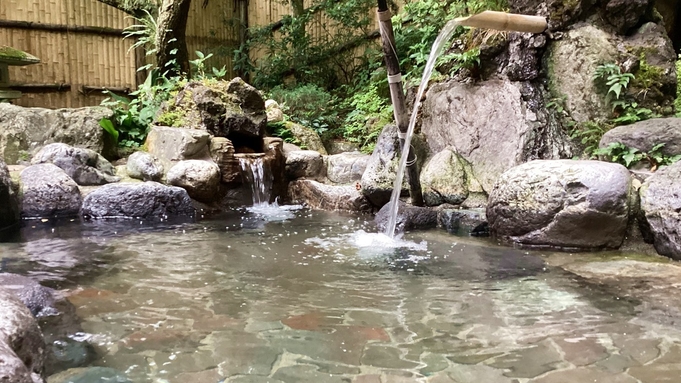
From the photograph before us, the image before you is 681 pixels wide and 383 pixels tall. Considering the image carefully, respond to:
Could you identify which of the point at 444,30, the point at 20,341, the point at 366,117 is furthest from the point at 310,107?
the point at 20,341

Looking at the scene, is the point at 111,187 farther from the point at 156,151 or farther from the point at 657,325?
the point at 657,325

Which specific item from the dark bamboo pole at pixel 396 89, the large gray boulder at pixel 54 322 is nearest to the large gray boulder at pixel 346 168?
the dark bamboo pole at pixel 396 89

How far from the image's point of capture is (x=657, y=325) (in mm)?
2641

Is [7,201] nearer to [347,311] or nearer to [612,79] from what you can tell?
[347,311]

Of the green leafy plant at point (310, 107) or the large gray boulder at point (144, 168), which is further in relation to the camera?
the green leafy plant at point (310, 107)

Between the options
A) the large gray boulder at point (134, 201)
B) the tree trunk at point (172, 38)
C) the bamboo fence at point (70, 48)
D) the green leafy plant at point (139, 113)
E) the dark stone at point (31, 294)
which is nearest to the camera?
the dark stone at point (31, 294)

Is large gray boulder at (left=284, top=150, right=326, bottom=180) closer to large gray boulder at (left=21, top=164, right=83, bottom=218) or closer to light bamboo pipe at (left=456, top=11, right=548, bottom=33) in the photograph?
large gray boulder at (left=21, top=164, right=83, bottom=218)

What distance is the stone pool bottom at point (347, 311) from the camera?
2189 millimetres

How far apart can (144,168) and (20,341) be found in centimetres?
479

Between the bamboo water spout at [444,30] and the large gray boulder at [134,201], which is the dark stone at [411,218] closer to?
the bamboo water spout at [444,30]

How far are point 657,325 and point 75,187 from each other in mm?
5551

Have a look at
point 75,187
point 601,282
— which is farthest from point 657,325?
point 75,187

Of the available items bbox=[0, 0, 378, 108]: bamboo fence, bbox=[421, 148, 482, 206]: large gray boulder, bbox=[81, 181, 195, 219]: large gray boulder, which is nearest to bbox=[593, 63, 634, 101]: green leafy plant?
bbox=[421, 148, 482, 206]: large gray boulder

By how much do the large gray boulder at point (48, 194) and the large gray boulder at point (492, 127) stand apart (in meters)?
4.24
